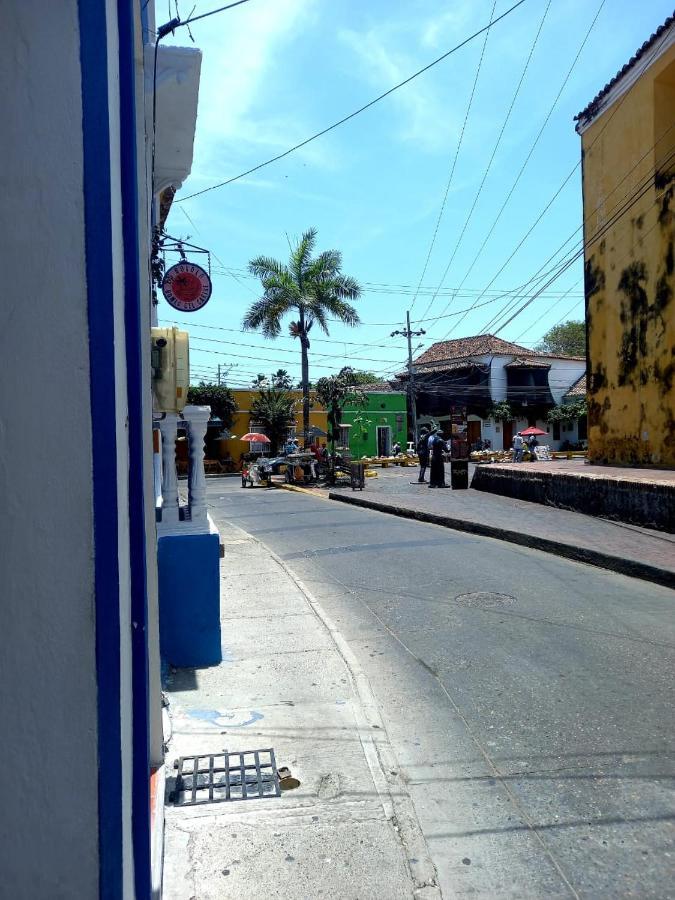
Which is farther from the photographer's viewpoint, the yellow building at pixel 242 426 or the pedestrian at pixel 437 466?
the yellow building at pixel 242 426

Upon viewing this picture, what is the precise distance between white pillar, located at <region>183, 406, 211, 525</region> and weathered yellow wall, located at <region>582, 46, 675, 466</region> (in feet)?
48.4

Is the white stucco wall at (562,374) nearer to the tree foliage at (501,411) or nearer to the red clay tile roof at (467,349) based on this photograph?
the red clay tile roof at (467,349)

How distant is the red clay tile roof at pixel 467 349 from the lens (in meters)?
48.9

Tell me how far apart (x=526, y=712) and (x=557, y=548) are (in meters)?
5.99

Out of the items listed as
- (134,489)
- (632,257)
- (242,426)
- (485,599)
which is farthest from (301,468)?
(134,489)

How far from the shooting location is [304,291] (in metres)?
28.3

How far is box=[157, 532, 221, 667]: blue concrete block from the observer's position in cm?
541

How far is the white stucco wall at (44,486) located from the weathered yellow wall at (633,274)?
18.0 metres

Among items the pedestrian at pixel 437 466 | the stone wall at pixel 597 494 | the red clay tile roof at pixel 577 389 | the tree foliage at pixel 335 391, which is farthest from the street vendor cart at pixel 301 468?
the red clay tile roof at pixel 577 389

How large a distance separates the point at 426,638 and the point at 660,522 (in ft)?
21.3

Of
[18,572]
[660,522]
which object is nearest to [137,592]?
[18,572]

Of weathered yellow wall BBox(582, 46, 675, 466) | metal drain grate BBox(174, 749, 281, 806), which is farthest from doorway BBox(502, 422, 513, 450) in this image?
metal drain grate BBox(174, 749, 281, 806)

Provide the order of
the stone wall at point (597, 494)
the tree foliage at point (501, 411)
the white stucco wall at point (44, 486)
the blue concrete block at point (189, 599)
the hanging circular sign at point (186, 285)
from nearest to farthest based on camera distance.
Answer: the white stucco wall at point (44, 486), the blue concrete block at point (189, 599), the hanging circular sign at point (186, 285), the stone wall at point (597, 494), the tree foliage at point (501, 411)

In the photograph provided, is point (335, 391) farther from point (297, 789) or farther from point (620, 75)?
point (297, 789)
